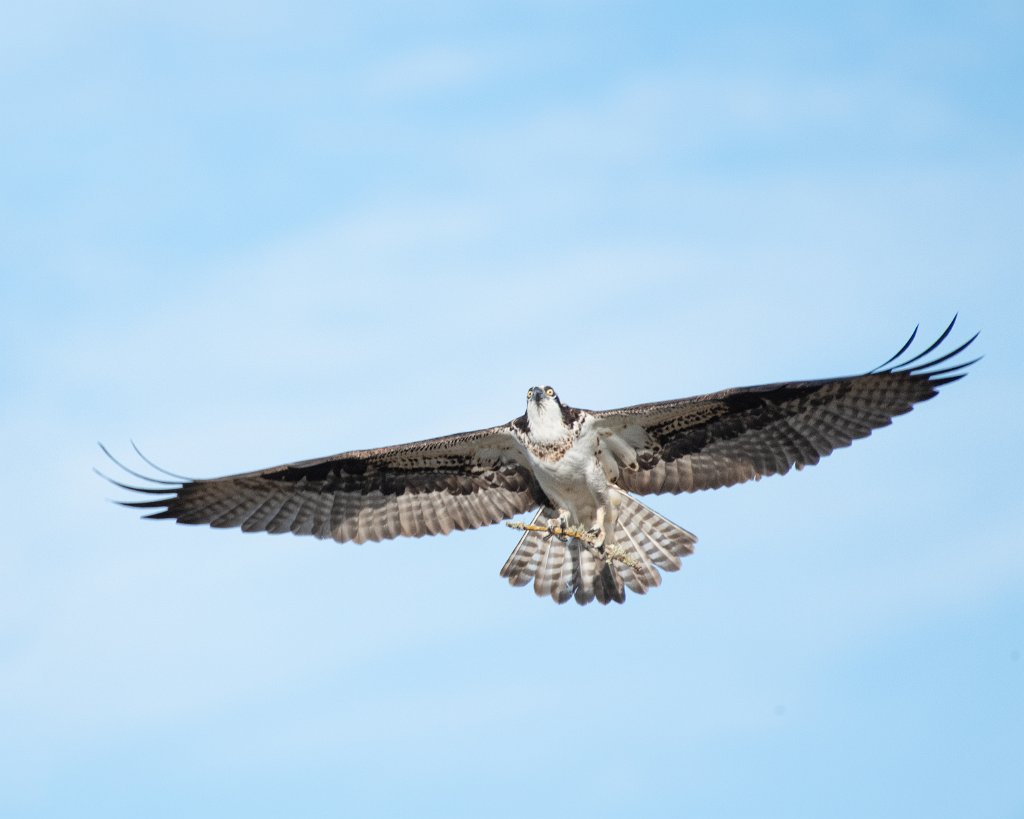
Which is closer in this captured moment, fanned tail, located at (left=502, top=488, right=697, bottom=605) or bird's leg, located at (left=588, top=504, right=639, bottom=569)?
bird's leg, located at (left=588, top=504, right=639, bottom=569)

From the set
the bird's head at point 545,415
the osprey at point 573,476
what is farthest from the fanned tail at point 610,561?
the bird's head at point 545,415

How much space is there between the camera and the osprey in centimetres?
1675

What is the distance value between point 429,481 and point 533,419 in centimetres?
143

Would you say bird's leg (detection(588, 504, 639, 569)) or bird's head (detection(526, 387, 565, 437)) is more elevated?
bird's head (detection(526, 387, 565, 437))

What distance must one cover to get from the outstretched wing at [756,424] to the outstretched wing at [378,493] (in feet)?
3.63

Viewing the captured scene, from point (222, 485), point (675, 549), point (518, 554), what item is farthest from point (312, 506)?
point (675, 549)

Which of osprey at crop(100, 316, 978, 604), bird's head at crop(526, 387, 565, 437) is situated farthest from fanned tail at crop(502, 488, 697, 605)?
bird's head at crop(526, 387, 565, 437)

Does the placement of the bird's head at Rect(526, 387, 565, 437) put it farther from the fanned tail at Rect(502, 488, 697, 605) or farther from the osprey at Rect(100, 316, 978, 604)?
the fanned tail at Rect(502, 488, 697, 605)

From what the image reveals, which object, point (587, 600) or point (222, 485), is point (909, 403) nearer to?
point (587, 600)

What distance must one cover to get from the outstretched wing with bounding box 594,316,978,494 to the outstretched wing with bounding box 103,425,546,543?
1.11 meters

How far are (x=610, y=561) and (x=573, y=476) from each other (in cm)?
101

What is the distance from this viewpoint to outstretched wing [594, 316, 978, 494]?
16.5 metres

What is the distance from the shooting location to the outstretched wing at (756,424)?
16469 mm

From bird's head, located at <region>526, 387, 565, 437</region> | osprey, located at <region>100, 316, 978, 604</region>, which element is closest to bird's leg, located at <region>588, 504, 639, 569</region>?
osprey, located at <region>100, 316, 978, 604</region>
